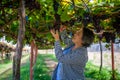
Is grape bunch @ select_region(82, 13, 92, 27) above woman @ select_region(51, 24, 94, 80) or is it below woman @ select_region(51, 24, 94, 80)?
above

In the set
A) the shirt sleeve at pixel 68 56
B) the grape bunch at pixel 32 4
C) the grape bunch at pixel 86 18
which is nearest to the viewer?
the shirt sleeve at pixel 68 56

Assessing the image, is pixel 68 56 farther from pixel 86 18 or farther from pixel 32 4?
pixel 86 18

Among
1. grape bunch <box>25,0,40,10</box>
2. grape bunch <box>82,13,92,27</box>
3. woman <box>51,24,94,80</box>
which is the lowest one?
woman <box>51,24,94,80</box>

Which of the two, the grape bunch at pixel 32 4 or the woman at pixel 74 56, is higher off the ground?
the grape bunch at pixel 32 4

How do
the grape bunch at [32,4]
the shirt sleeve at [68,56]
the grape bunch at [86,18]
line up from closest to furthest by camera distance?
the shirt sleeve at [68,56] < the grape bunch at [32,4] < the grape bunch at [86,18]

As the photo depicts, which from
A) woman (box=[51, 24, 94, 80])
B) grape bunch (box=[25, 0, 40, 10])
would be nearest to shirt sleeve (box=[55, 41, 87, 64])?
woman (box=[51, 24, 94, 80])

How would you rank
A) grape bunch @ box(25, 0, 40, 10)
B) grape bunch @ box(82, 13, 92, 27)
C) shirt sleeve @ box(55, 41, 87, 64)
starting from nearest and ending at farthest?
1. shirt sleeve @ box(55, 41, 87, 64)
2. grape bunch @ box(25, 0, 40, 10)
3. grape bunch @ box(82, 13, 92, 27)

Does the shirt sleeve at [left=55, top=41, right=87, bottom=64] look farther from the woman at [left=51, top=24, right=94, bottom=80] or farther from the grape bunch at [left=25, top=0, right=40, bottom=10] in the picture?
the grape bunch at [left=25, top=0, right=40, bottom=10]

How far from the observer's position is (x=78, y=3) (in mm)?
5668

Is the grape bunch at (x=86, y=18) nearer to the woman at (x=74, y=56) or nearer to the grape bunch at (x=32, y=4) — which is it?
the grape bunch at (x=32, y=4)

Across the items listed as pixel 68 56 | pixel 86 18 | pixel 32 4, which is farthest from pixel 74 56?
pixel 86 18

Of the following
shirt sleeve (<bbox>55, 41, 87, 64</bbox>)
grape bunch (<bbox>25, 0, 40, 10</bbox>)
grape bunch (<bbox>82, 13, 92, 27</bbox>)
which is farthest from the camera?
grape bunch (<bbox>82, 13, 92, 27</bbox>)

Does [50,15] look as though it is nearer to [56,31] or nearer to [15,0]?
[15,0]

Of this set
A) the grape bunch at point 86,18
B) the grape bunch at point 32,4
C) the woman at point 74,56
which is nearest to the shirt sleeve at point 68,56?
the woman at point 74,56
